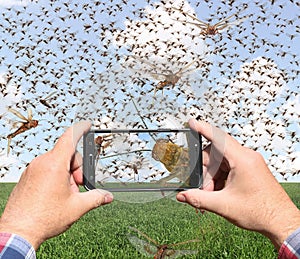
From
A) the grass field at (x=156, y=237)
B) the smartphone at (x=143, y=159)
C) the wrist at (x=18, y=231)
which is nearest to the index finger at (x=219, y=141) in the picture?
the smartphone at (x=143, y=159)

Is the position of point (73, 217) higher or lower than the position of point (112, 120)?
lower

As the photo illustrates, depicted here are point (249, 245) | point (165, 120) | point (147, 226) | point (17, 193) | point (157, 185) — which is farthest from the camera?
point (147, 226)

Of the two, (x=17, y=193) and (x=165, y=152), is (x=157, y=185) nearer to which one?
(x=165, y=152)

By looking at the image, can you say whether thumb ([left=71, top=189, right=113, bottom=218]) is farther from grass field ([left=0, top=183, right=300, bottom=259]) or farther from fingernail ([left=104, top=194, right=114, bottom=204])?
grass field ([left=0, top=183, right=300, bottom=259])

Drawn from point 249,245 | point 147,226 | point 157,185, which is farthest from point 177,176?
point 147,226

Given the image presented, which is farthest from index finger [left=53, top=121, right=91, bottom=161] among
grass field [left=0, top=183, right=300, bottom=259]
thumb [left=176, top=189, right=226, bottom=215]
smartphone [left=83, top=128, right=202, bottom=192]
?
grass field [left=0, top=183, right=300, bottom=259]
